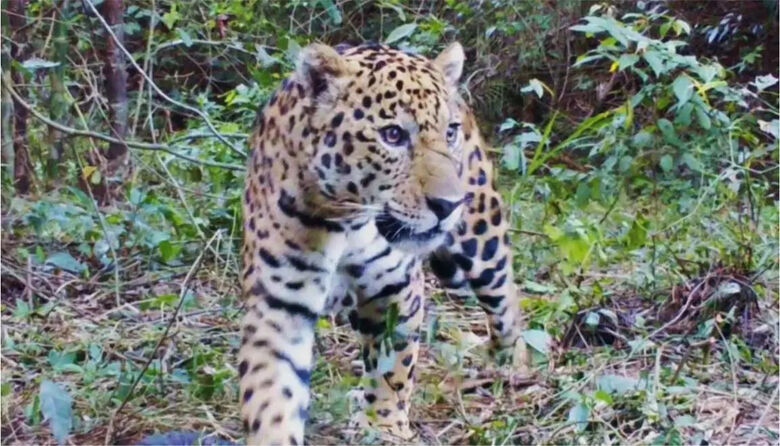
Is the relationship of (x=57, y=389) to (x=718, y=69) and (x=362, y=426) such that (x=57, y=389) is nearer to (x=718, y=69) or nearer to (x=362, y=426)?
(x=362, y=426)

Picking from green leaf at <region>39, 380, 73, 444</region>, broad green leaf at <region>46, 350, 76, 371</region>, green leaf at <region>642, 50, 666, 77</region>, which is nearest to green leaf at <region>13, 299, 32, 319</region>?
broad green leaf at <region>46, 350, 76, 371</region>

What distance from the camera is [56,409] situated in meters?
3.82

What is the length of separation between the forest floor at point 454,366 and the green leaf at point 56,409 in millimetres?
288

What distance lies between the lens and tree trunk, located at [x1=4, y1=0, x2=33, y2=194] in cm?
656

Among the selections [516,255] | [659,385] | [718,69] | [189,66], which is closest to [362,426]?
[659,385]

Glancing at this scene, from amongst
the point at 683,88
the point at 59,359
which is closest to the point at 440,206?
the point at 59,359

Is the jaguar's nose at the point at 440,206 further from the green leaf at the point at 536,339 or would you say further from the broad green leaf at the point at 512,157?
the broad green leaf at the point at 512,157

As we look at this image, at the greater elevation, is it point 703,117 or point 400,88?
point 400,88

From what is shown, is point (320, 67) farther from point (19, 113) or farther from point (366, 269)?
point (19, 113)

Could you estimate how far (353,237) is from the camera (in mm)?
4387

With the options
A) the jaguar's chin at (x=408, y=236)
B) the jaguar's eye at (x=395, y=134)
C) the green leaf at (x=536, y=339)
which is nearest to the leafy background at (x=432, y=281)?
the green leaf at (x=536, y=339)

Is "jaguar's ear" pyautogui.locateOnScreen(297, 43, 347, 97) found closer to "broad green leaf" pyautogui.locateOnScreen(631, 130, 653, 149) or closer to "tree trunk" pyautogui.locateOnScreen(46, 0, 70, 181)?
"tree trunk" pyautogui.locateOnScreen(46, 0, 70, 181)

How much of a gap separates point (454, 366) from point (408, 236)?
2.24 feet

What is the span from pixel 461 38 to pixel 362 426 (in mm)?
5559
